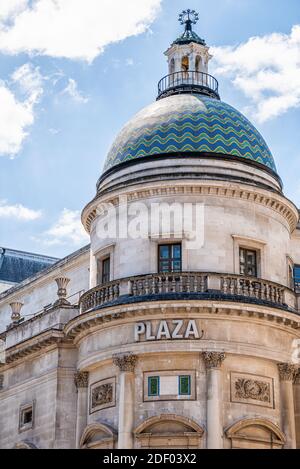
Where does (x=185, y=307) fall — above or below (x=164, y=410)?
above

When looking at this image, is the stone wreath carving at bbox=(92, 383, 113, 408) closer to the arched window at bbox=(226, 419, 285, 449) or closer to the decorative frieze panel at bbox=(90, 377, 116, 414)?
the decorative frieze panel at bbox=(90, 377, 116, 414)

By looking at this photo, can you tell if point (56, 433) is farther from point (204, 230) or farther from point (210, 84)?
point (210, 84)

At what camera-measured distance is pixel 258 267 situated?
36.5 meters

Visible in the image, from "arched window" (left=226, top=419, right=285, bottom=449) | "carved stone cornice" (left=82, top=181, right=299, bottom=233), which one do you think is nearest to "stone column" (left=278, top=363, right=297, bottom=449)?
"arched window" (left=226, top=419, right=285, bottom=449)

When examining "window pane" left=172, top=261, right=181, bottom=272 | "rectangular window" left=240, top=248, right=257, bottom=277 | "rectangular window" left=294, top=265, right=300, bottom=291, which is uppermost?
"rectangular window" left=294, top=265, right=300, bottom=291

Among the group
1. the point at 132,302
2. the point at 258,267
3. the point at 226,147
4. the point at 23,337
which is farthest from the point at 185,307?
the point at 23,337

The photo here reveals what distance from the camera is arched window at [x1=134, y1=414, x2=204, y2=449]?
108ft

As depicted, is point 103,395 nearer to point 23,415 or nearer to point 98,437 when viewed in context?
point 98,437

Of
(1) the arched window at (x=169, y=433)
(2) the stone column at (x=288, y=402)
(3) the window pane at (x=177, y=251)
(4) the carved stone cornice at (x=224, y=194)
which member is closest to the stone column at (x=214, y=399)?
(1) the arched window at (x=169, y=433)

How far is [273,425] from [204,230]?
7047 mm

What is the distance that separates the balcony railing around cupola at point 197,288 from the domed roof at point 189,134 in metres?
5.08

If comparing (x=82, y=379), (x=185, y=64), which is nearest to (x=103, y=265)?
(x=82, y=379)

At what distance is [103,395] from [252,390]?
5065 mm

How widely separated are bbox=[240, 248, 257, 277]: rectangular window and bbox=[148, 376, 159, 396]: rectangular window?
516 centimetres
